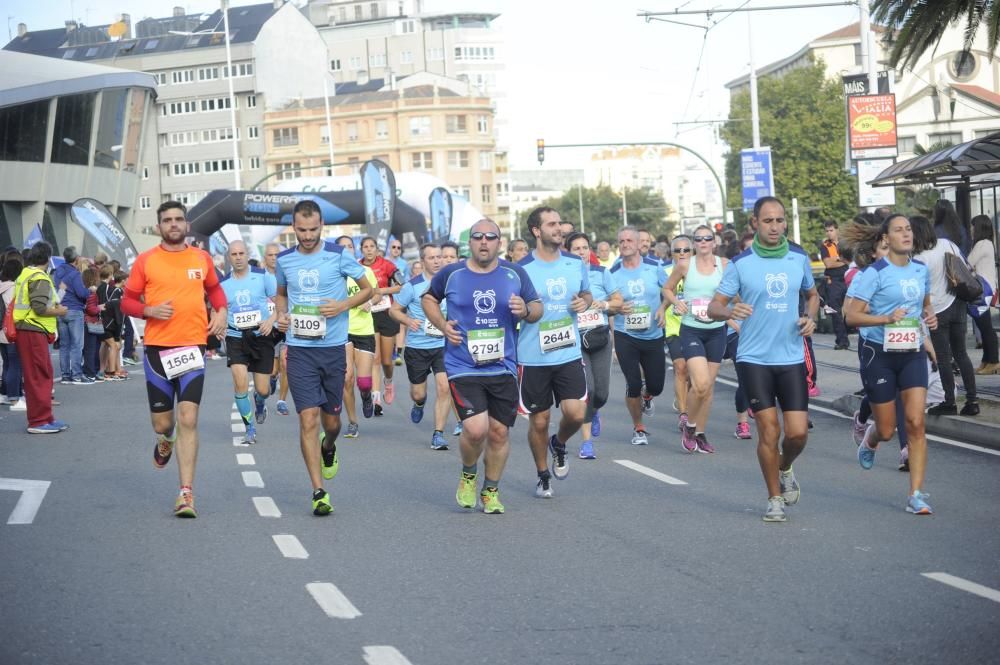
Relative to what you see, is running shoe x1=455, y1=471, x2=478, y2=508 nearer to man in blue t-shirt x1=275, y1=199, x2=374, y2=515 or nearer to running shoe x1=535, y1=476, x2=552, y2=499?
running shoe x1=535, y1=476, x2=552, y2=499

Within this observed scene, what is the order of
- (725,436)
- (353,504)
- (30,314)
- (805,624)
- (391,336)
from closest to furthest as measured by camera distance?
(805,624)
(353,504)
(725,436)
(30,314)
(391,336)

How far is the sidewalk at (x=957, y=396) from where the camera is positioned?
1294 cm

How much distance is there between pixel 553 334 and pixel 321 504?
1961mm

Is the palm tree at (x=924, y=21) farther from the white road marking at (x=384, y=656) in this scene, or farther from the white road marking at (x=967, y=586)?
the white road marking at (x=384, y=656)

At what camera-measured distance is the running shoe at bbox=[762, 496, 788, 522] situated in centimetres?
910

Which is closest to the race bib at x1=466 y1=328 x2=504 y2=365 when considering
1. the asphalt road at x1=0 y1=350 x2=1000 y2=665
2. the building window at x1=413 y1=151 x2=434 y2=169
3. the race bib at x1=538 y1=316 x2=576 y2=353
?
the race bib at x1=538 y1=316 x2=576 y2=353

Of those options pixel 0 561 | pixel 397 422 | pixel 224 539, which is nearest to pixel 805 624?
pixel 224 539

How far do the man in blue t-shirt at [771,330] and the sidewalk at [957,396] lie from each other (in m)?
4.07

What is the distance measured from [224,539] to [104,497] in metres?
2.47

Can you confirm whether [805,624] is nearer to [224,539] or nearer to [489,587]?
[489,587]

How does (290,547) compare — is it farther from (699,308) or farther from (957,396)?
(957,396)

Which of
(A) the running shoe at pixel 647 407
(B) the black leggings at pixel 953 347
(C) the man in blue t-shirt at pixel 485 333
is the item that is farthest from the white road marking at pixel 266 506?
(B) the black leggings at pixel 953 347

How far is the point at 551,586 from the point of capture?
7.34 meters

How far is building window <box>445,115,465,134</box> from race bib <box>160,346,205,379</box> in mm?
123137
